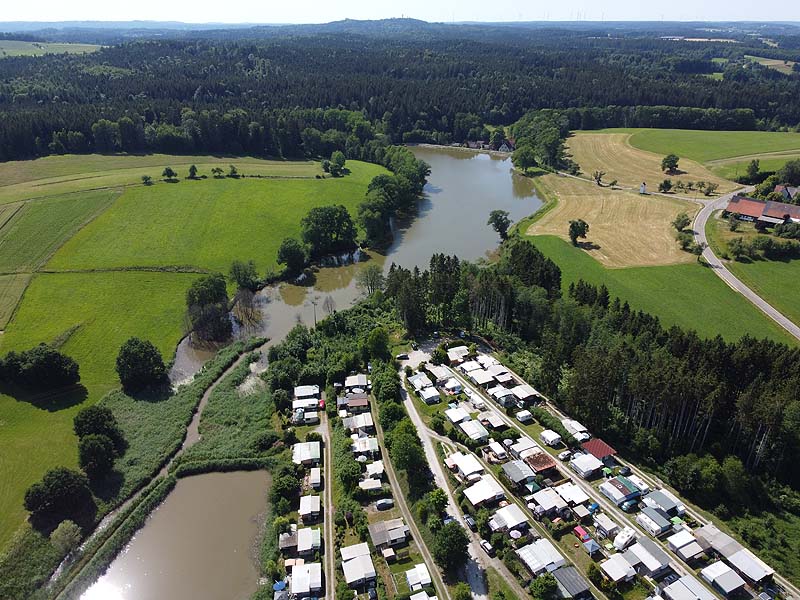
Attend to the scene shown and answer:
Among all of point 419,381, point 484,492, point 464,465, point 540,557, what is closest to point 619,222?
point 419,381

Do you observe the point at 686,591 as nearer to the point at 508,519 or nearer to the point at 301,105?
the point at 508,519

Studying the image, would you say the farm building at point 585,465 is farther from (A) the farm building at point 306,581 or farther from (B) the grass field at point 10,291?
(B) the grass field at point 10,291

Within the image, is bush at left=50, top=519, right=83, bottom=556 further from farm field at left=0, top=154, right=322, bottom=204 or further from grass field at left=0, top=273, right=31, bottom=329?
farm field at left=0, top=154, right=322, bottom=204

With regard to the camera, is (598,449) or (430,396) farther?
(430,396)

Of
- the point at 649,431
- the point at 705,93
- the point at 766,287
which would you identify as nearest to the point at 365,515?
the point at 649,431

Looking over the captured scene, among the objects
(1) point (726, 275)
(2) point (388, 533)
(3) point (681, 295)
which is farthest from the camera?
(1) point (726, 275)

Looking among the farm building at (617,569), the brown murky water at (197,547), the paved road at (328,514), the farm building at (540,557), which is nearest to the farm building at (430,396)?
the paved road at (328,514)

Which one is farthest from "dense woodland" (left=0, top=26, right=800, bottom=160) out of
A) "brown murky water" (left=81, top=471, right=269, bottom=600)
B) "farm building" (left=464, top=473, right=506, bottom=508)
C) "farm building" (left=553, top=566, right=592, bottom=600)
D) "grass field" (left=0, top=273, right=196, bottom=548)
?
"farm building" (left=553, top=566, right=592, bottom=600)
